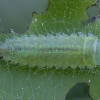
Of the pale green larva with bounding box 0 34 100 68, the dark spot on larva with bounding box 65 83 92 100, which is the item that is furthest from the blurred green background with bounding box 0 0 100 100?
the dark spot on larva with bounding box 65 83 92 100

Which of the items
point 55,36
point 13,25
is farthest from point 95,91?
point 13,25

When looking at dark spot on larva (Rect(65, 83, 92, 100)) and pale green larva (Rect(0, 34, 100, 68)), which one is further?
dark spot on larva (Rect(65, 83, 92, 100))

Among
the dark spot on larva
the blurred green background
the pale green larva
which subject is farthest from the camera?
the dark spot on larva

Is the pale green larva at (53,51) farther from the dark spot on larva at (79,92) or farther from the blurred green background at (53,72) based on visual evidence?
the dark spot on larva at (79,92)

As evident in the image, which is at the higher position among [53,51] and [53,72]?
[53,51]

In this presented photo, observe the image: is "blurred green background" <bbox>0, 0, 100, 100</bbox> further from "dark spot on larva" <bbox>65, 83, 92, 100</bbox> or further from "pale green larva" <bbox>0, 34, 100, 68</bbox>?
"dark spot on larva" <bbox>65, 83, 92, 100</bbox>

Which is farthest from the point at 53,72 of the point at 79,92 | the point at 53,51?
the point at 79,92

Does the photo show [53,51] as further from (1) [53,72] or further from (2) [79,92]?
(2) [79,92]
